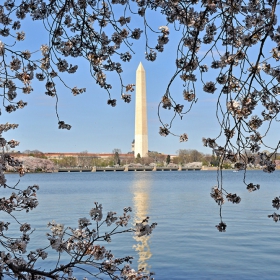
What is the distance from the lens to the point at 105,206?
65.9 ft

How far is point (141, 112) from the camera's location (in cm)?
5569

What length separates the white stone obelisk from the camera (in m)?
52.8

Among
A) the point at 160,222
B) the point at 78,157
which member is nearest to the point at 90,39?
the point at 160,222

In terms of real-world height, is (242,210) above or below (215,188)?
below

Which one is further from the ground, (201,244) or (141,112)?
(141,112)

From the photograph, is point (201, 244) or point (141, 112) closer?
point (201, 244)

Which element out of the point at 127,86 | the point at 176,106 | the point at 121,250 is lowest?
the point at 121,250

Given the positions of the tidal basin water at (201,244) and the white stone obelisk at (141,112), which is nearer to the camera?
the tidal basin water at (201,244)

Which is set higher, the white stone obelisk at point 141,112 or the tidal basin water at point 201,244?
the white stone obelisk at point 141,112

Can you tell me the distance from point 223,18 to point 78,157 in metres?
100

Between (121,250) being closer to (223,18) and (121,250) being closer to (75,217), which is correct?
(75,217)

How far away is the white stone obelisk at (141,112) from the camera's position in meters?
52.8

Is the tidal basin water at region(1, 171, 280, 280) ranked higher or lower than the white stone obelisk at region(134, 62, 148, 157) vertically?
lower

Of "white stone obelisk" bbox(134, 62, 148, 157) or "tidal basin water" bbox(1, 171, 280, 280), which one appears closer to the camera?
"tidal basin water" bbox(1, 171, 280, 280)
